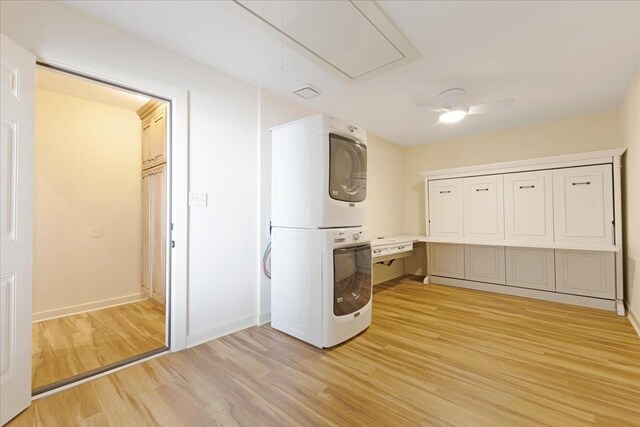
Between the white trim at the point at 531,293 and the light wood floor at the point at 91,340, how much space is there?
4121 mm

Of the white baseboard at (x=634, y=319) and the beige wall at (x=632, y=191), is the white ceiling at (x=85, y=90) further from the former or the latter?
the white baseboard at (x=634, y=319)

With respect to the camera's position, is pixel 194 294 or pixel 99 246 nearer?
pixel 194 294

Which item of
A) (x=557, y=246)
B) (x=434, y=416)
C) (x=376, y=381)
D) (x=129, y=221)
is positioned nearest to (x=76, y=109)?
(x=129, y=221)

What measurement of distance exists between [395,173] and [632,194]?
2.98m

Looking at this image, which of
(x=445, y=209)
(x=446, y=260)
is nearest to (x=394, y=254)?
(x=446, y=260)

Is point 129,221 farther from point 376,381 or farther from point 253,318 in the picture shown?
point 376,381

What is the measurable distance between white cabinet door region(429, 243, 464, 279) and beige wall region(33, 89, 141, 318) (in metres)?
4.52

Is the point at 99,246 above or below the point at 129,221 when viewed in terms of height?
below

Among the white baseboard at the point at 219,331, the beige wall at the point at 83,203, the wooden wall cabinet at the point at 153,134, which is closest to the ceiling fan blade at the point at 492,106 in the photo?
the white baseboard at the point at 219,331

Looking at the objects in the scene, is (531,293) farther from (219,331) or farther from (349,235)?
(219,331)

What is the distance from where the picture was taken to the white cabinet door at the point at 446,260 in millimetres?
4422

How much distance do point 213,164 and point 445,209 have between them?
3.55 m

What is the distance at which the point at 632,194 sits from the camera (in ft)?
9.39

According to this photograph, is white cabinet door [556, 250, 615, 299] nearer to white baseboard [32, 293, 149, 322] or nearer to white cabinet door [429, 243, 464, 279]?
white cabinet door [429, 243, 464, 279]
